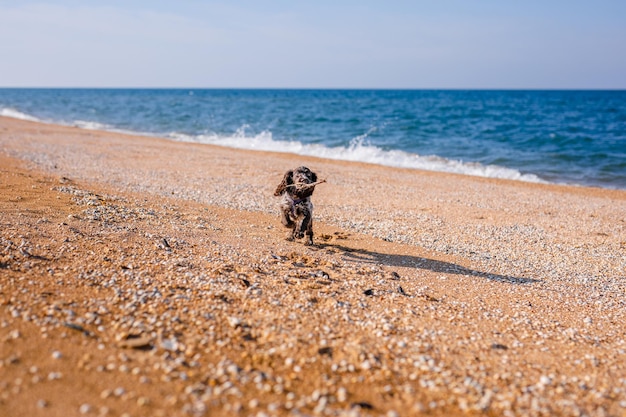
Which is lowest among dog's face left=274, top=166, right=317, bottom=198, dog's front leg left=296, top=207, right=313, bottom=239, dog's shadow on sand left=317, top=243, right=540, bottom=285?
dog's shadow on sand left=317, top=243, right=540, bottom=285

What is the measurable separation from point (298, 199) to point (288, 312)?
Result: 4.13 metres

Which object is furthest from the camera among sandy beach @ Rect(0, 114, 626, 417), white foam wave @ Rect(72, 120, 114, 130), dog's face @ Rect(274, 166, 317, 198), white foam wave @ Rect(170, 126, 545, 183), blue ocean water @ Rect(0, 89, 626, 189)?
white foam wave @ Rect(72, 120, 114, 130)

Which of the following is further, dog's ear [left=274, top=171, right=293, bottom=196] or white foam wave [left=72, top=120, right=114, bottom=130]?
white foam wave [left=72, top=120, right=114, bottom=130]

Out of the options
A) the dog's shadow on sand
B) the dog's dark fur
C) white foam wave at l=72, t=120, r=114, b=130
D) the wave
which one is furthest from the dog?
white foam wave at l=72, t=120, r=114, b=130

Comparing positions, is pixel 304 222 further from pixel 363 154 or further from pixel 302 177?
pixel 363 154

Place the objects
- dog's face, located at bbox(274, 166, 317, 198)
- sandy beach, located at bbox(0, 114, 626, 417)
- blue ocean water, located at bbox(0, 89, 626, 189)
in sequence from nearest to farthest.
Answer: sandy beach, located at bbox(0, 114, 626, 417) → dog's face, located at bbox(274, 166, 317, 198) → blue ocean water, located at bbox(0, 89, 626, 189)

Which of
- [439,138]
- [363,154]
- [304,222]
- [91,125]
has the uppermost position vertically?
[439,138]

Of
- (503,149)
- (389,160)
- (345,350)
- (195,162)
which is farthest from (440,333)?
(503,149)

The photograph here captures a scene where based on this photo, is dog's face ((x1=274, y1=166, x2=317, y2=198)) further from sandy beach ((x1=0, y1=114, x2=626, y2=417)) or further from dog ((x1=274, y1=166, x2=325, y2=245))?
sandy beach ((x1=0, y1=114, x2=626, y2=417))

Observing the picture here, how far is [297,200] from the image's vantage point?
11.5 metres

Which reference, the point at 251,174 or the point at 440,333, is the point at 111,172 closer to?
the point at 251,174

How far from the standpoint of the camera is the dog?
11.2 metres

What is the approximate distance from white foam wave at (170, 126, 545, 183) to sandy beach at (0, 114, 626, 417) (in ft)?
49.0

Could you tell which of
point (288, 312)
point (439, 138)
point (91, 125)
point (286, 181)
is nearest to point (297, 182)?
point (286, 181)
